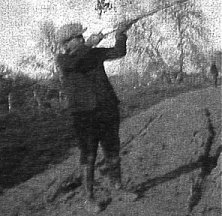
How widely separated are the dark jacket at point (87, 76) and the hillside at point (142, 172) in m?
0.27

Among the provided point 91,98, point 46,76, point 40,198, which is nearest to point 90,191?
point 40,198

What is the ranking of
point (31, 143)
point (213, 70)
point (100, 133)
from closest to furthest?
point (100, 133), point (31, 143), point (213, 70)

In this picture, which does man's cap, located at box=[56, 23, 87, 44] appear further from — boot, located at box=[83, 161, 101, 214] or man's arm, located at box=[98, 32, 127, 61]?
boot, located at box=[83, 161, 101, 214]

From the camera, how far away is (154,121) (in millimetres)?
4355

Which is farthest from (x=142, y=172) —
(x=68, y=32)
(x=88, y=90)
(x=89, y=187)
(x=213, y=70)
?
(x=68, y=32)

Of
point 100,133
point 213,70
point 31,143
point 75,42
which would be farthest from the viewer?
point 213,70

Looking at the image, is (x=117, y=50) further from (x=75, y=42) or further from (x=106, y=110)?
(x=106, y=110)

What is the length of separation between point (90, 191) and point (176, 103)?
1.18 meters

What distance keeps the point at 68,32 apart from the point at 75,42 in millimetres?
139

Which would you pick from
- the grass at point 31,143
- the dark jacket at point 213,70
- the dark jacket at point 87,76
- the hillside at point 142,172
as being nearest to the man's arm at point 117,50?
the dark jacket at point 87,76

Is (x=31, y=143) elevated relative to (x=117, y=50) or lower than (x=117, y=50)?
lower

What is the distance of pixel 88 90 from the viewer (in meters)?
3.81

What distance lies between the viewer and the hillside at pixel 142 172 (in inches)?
153

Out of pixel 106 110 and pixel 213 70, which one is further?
pixel 213 70
